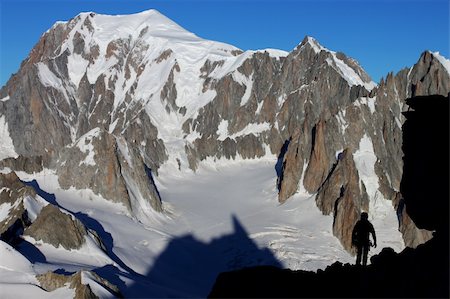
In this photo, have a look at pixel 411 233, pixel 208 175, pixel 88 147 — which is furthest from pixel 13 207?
pixel 208 175

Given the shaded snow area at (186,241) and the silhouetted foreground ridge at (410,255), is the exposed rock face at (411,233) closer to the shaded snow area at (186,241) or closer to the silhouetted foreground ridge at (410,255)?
the shaded snow area at (186,241)

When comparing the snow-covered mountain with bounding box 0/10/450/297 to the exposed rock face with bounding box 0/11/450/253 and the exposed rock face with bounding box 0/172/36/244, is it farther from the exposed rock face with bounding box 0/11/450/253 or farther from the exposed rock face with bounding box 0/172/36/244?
the exposed rock face with bounding box 0/11/450/253

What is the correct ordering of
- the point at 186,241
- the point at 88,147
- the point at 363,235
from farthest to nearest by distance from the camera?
the point at 88,147, the point at 186,241, the point at 363,235

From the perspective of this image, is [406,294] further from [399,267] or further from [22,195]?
[22,195]

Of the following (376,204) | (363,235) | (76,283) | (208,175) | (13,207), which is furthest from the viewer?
(208,175)

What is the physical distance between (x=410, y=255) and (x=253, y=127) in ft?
525

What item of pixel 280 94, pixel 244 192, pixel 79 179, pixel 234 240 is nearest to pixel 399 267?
pixel 234 240

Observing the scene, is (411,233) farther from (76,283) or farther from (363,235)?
(363,235)

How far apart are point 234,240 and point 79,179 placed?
1235 inches

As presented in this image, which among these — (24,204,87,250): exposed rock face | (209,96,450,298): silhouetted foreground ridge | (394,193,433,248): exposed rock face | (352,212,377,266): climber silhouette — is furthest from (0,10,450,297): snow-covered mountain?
(209,96,450,298): silhouetted foreground ridge

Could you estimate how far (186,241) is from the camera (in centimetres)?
9194

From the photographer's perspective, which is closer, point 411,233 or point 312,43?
point 411,233

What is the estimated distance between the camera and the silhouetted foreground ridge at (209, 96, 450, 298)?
20.5 m

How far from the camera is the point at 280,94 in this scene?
186 m
